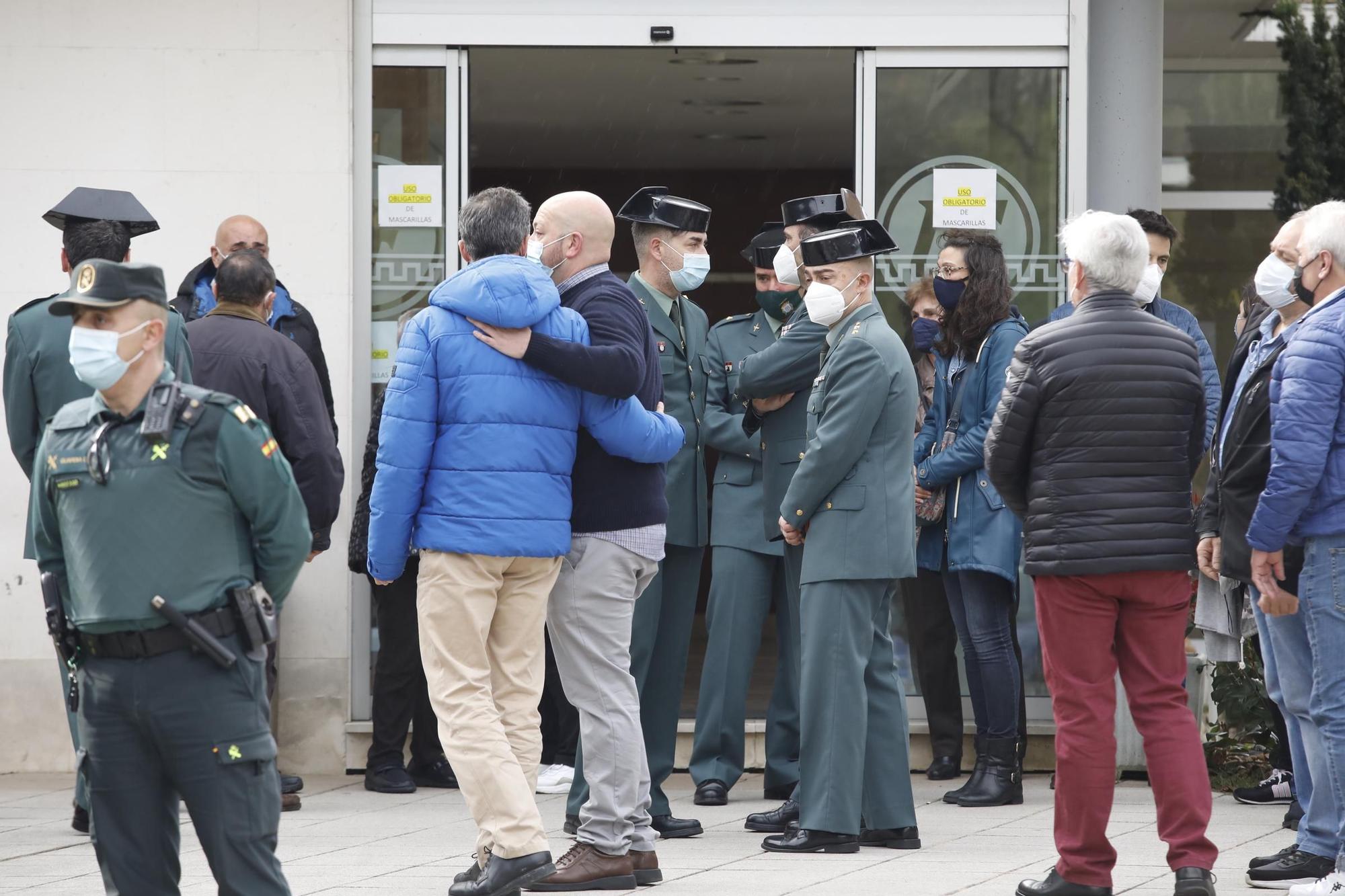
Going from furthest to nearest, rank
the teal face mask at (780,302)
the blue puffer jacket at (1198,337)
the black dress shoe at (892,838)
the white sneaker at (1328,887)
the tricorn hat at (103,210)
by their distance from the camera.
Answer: the blue puffer jacket at (1198,337) < the teal face mask at (780,302) < the tricorn hat at (103,210) < the black dress shoe at (892,838) < the white sneaker at (1328,887)

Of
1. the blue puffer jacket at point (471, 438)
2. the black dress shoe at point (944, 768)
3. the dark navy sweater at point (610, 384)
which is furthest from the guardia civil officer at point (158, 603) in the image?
the black dress shoe at point (944, 768)

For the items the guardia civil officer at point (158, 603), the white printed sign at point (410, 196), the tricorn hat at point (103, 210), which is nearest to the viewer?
the guardia civil officer at point (158, 603)

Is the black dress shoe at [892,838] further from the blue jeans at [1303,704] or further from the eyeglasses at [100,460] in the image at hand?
the eyeglasses at [100,460]

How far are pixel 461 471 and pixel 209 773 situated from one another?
4.81 feet

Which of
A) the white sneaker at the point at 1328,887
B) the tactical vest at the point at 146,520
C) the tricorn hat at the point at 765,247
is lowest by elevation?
the white sneaker at the point at 1328,887

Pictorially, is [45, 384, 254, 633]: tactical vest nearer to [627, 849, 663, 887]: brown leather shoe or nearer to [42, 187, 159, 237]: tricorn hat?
[627, 849, 663, 887]: brown leather shoe

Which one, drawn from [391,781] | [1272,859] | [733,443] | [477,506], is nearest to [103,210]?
[477,506]

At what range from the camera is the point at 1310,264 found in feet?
16.5

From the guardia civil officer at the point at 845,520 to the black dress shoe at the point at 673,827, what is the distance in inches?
16.2

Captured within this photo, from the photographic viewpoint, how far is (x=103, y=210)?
247 inches

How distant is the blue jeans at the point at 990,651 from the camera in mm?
6742

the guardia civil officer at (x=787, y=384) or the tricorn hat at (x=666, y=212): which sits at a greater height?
the tricorn hat at (x=666, y=212)

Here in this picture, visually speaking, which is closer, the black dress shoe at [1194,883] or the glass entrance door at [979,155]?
the black dress shoe at [1194,883]

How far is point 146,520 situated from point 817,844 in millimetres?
2796
